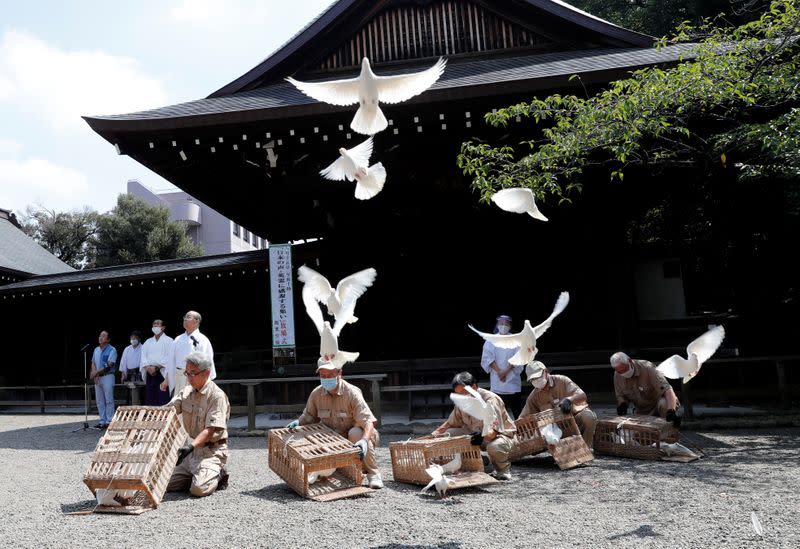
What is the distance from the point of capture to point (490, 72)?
26.9 feet

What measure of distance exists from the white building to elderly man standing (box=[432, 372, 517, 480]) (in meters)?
29.8

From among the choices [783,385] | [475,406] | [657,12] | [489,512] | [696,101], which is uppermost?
[657,12]

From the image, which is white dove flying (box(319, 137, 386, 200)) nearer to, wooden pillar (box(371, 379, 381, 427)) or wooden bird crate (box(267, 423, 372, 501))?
wooden bird crate (box(267, 423, 372, 501))

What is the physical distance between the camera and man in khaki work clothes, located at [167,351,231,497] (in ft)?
14.8

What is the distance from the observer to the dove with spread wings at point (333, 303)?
4.28 m

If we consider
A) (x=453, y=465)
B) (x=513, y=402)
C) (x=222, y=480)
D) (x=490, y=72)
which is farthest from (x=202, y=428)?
(x=490, y=72)

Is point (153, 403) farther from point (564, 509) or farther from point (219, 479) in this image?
point (564, 509)

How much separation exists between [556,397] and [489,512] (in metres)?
1.85

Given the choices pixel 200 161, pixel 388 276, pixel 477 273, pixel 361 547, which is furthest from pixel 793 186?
pixel 200 161

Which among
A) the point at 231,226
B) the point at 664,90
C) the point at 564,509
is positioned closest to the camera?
the point at 564,509

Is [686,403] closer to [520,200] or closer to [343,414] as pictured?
[343,414]

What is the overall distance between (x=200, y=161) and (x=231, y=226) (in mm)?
26828

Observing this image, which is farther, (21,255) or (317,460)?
(21,255)

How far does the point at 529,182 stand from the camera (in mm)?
5953
